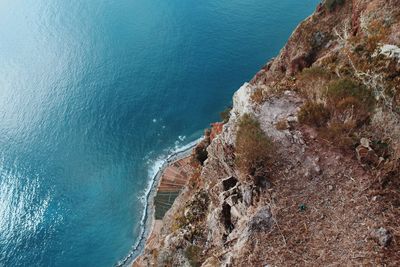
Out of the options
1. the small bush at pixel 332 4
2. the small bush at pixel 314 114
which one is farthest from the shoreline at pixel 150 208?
the small bush at pixel 314 114

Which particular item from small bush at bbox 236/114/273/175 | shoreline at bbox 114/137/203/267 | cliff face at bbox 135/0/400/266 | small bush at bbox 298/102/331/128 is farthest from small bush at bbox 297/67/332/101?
shoreline at bbox 114/137/203/267

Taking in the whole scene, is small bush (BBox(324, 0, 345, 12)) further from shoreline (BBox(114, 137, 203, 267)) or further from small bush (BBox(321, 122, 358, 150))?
shoreline (BBox(114, 137, 203, 267))

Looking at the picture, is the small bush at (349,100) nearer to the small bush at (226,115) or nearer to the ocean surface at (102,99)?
the small bush at (226,115)

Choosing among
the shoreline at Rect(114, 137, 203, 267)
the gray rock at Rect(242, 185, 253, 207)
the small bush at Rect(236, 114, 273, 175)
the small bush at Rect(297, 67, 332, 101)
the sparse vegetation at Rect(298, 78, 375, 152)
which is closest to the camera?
the gray rock at Rect(242, 185, 253, 207)

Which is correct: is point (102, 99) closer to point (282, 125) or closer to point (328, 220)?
point (282, 125)

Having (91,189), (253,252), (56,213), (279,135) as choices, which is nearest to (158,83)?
(91,189)

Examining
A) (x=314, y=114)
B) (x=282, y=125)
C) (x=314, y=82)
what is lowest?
(x=314, y=114)

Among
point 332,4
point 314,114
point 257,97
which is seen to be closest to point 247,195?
point 314,114

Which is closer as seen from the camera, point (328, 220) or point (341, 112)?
point (328, 220)
